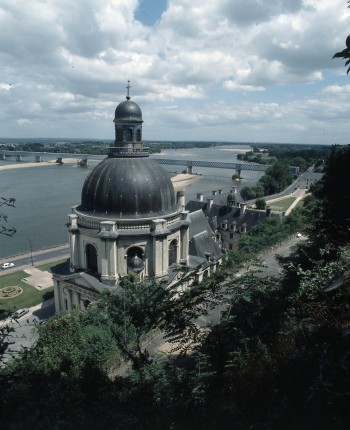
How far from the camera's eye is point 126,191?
26562 mm

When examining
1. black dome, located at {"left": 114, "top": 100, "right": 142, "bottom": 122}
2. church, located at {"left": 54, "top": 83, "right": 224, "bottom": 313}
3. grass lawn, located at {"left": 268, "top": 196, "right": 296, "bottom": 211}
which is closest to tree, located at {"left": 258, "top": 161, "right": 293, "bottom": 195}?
grass lawn, located at {"left": 268, "top": 196, "right": 296, "bottom": 211}

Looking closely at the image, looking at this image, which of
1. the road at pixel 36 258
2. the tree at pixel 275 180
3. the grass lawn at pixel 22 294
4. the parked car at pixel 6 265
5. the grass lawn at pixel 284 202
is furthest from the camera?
the tree at pixel 275 180

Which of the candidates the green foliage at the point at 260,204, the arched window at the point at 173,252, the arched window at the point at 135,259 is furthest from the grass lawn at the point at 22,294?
the green foliage at the point at 260,204

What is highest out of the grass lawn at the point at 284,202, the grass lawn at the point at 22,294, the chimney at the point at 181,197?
the chimney at the point at 181,197

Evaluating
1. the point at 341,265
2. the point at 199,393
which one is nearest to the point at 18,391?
the point at 199,393

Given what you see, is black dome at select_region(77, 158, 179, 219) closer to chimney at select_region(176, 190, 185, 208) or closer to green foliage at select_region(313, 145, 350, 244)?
chimney at select_region(176, 190, 185, 208)

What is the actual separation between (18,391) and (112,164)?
2150cm

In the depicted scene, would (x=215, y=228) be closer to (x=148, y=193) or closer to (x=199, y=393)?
(x=148, y=193)

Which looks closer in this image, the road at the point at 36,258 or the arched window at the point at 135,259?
the arched window at the point at 135,259

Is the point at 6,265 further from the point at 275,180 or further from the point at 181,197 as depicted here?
the point at 275,180

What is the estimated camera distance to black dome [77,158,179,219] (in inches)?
1047

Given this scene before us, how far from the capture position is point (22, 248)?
5262cm

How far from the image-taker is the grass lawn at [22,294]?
33.9m

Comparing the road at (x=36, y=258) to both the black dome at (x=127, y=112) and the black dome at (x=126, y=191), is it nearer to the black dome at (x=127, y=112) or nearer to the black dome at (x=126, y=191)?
the black dome at (x=126, y=191)
